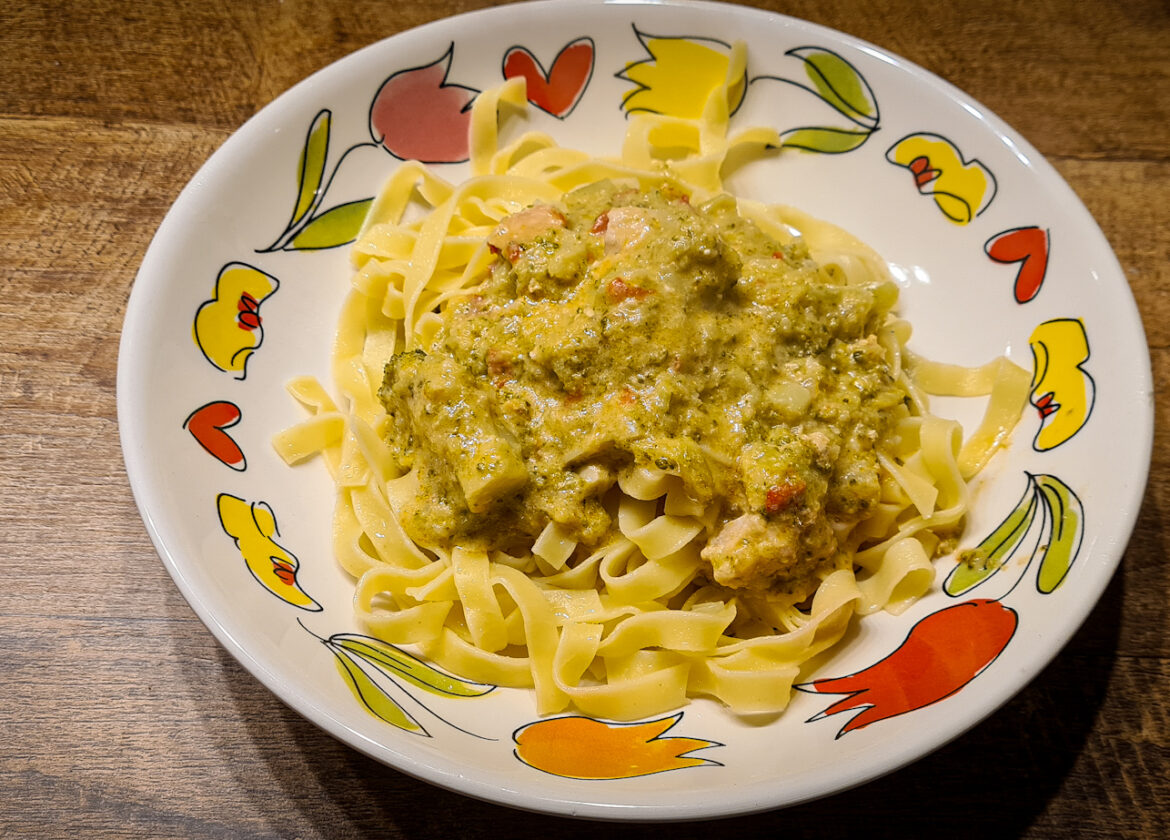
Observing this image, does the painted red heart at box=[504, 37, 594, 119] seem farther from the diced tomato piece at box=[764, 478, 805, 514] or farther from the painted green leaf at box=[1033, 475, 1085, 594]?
the painted green leaf at box=[1033, 475, 1085, 594]

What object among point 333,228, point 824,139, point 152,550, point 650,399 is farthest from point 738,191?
point 152,550

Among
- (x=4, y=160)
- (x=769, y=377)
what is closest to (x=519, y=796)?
(x=769, y=377)

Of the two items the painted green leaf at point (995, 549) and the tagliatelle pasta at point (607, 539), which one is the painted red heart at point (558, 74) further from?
the painted green leaf at point (995, 549)

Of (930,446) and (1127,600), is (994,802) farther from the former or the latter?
(930,446)

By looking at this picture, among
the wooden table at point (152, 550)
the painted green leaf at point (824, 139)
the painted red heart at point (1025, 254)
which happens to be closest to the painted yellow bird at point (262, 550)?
the wooden table at point (152, 550)

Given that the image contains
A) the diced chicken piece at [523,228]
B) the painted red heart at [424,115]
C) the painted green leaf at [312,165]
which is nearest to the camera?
the diced chicken piece at [523,228]

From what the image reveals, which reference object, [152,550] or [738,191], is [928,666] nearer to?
[738,191]
